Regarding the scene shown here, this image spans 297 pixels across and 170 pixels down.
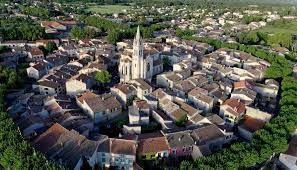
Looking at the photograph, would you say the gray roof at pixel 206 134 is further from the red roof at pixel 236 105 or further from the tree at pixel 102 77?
the tree at pixel 102 77

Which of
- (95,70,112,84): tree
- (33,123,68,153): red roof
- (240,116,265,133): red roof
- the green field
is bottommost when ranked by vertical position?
(240,116,265,133): red roof

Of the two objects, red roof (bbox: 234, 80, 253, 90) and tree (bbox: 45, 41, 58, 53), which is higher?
tree (bbox: 45, 41, 58, 53)

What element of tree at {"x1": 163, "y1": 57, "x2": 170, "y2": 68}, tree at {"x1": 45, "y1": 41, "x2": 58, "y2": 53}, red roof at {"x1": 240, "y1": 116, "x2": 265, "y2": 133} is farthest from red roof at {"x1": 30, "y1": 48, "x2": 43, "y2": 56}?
red roof at {"x1": 240, "y1": 116, "x2": 265, "y2": 133}

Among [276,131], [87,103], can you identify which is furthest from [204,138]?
[87,103]

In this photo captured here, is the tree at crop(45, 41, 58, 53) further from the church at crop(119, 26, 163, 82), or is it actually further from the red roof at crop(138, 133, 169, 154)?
the red roof at crop(138, 133, 169, 154)

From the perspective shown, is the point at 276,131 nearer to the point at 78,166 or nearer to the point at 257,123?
the point at 257,123

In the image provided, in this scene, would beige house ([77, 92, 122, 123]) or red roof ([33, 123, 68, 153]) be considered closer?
red roof ([33, 123, 68, 153])

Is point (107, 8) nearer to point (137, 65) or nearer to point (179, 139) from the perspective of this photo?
Result: point (137, 65)
